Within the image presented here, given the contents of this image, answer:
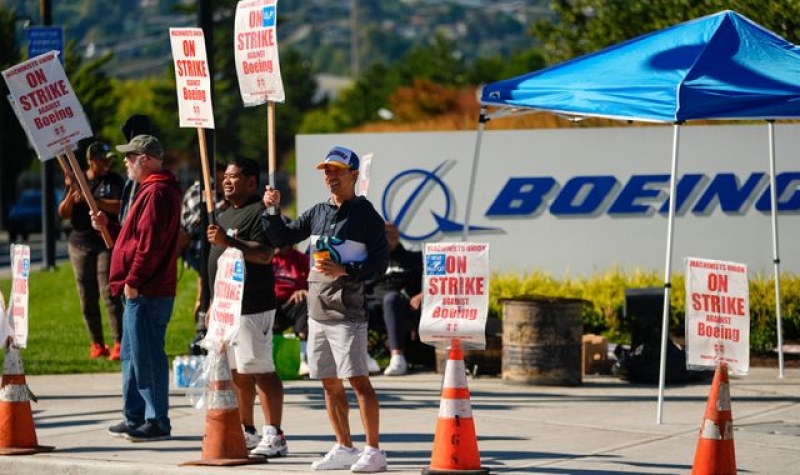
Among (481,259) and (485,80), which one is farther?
(485,80)

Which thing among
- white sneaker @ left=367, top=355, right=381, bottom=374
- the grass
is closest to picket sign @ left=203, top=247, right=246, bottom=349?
white sneaker @ left=367, top=355, right=381, bottom=374

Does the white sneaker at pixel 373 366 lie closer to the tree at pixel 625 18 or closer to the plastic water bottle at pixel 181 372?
the plastic water bottle at pixel 181 372

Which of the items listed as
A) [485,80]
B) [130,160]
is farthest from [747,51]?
[485,80]

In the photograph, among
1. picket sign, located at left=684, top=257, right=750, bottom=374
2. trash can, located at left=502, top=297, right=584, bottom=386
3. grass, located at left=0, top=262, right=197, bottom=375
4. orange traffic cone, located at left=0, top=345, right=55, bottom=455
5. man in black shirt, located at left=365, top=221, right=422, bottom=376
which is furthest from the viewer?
grass, located at left=0, top=262, right=197, bottom=375

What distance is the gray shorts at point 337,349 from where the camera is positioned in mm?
9500

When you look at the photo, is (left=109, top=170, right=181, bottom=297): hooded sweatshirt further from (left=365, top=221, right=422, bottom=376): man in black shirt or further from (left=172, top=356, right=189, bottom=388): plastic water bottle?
(left=365, top=221, right=422, bottom=376): man in black shirt

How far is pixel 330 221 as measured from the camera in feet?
31.6

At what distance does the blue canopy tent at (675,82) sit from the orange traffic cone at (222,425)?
3.26 metres

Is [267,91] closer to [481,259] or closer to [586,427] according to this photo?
[481,259]

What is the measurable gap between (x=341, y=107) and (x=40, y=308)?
2579 inches

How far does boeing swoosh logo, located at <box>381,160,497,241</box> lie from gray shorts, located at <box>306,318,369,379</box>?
296 inches

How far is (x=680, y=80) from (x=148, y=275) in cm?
400

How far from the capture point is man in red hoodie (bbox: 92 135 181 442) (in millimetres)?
10797

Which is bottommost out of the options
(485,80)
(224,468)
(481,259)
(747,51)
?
(224,468)
